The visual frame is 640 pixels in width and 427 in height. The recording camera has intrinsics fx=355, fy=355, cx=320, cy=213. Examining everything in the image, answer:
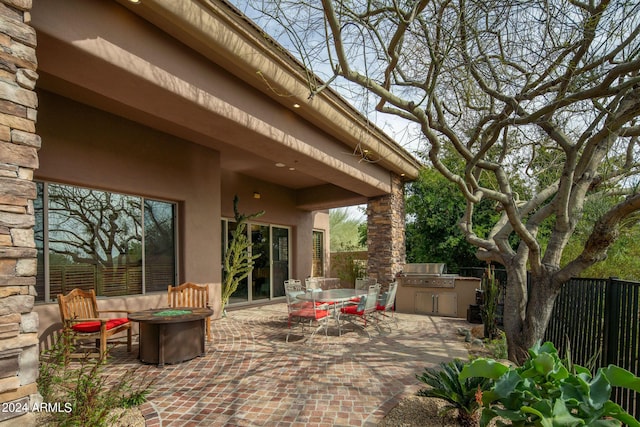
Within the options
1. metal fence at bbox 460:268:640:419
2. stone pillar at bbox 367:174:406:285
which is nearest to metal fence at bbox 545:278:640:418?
metal fence at bbox 460:268:640:419

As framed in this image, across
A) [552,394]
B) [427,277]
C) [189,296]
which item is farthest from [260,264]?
[552,394]

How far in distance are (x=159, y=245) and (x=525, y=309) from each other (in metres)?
5.90

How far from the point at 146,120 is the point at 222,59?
2329 mm

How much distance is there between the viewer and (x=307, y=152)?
6109mm

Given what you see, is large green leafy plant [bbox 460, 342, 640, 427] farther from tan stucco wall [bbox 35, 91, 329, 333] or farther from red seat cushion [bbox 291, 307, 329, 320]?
tan stucco wall [bbox 35, 91, 329, 333]

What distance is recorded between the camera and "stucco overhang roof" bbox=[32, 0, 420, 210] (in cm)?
324

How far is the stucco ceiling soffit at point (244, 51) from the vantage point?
141 inches

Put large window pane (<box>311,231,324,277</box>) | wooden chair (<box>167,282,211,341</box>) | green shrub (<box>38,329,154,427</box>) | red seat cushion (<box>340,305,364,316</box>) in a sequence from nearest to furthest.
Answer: green shrub (<box>38,329,154,427</box>) < wooden chair (<box>167,282,211,341</box>) < red seat cushion (<box>340,305,364,316</box>) < large window pane (<box>311,231,324,277</box>)

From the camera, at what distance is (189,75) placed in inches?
160

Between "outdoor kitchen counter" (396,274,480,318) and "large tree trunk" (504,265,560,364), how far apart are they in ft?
11.1

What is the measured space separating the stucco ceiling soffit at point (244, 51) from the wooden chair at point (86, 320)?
11.6 ft

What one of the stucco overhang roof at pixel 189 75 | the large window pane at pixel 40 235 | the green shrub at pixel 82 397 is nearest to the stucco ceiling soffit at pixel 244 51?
the stucco overhang roof at pixel 189 75

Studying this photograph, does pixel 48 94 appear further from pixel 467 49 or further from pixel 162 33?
pixel 467 49

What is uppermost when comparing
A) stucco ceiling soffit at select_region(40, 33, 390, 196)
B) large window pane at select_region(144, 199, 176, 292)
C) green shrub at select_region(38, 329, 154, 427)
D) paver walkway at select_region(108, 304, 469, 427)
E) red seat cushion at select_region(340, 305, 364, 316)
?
stucco ceiling soffit at select_region(40, 33, 390, 196)
